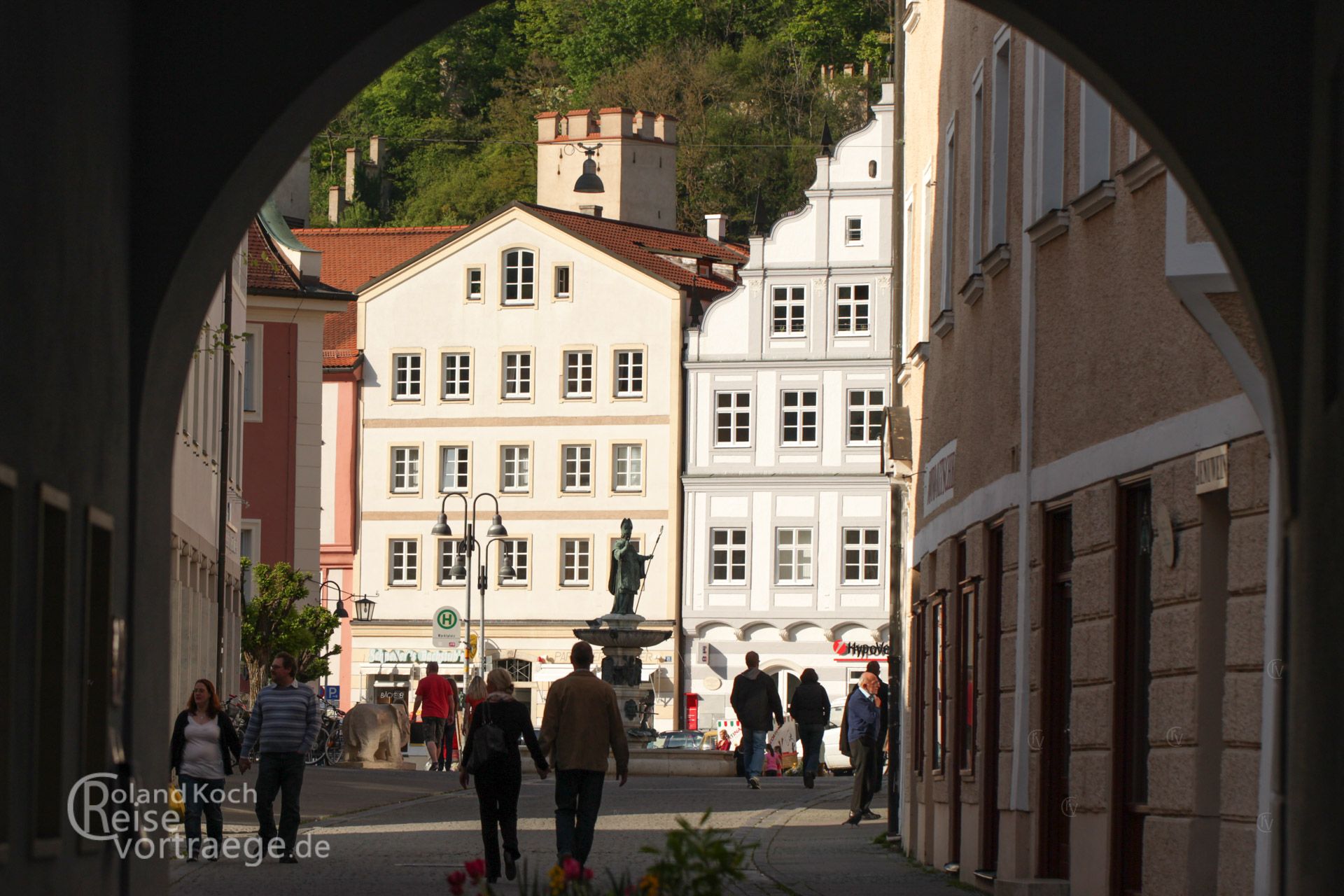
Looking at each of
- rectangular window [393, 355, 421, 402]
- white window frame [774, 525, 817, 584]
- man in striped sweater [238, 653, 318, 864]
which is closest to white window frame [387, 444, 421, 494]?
rectangular window [393, 355, 421, 402]

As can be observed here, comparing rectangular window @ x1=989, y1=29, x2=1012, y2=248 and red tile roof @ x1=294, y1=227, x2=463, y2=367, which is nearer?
rectangular window @ x1=989, y1=29, x2=1012, y2=248

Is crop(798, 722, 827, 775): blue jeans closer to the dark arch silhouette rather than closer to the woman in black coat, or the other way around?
the woman in black coat

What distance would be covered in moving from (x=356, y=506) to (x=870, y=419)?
Result: 15.5m

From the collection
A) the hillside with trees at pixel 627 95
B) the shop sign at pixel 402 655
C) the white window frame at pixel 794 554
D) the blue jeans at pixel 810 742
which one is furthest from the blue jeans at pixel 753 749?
the hillside with trees at pixel 627 95

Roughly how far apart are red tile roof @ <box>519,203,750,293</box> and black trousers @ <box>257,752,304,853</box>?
173 feet

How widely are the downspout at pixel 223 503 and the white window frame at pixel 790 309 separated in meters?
26.6

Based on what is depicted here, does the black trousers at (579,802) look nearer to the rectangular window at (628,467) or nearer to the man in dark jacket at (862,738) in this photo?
the man in dark jacket at (862,738)

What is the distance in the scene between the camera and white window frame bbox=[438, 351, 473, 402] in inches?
2854

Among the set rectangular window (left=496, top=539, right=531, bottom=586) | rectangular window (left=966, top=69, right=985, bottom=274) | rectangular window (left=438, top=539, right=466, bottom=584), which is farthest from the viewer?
rectangular window (left=438, top=539, right=466, bottom=584)

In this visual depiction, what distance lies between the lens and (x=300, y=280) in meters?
51.8

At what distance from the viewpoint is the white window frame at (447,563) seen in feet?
239

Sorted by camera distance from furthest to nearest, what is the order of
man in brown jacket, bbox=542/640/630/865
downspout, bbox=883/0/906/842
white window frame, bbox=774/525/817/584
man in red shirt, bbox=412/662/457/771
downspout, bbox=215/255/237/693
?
white window frame, bbox=774/525/817/584 < downspout, bbox=215/255/237/693 < man in red shirt, bbox=412/662/457/771 < downspout, bbox=883/0/906/842 < man in brown jacket, bbox=542/640/630/865

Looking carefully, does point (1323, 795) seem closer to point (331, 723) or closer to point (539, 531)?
point (331, 723)

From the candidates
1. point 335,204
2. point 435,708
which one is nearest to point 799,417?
point 435,708
